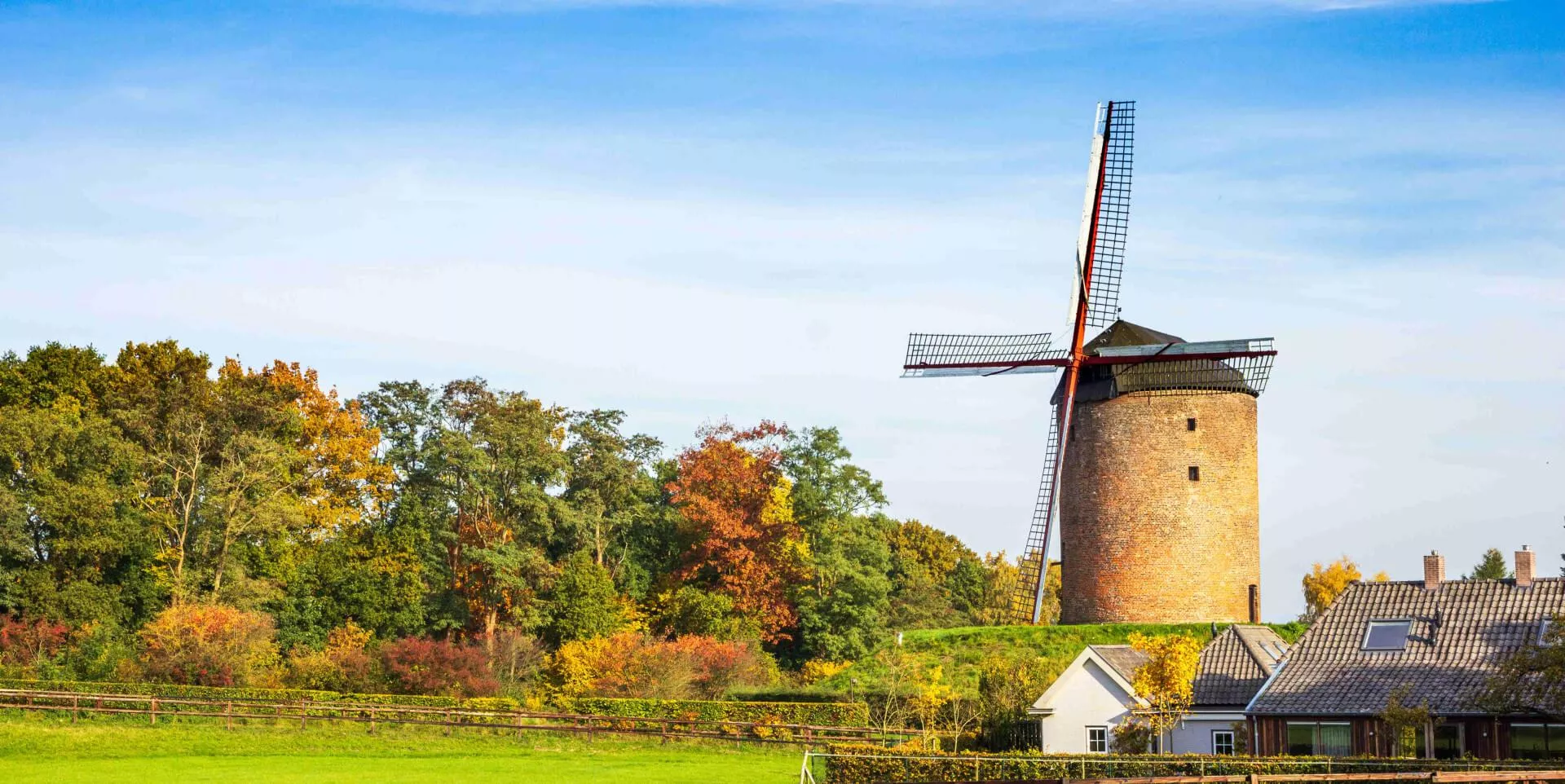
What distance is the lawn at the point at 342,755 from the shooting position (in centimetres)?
3372

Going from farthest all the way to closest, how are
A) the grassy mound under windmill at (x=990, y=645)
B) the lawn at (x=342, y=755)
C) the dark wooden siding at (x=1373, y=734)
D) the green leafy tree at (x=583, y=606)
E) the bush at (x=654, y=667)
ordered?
the green leafy tree at (x=583, y=606)
the bush at (x=654, y=667)
the grassy mound under windmill at (x=990, y=645)
the lawn at (x=342, y=755)
the dark wooden siding at (x=1373, y=734)

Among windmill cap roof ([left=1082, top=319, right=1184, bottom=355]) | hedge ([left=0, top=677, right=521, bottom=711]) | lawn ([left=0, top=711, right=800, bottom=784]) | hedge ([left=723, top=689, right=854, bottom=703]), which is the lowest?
lawn ([left=0, top=711, right=800, bottom=784])

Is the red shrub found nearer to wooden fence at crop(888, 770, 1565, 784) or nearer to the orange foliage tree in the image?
the orange foliage tree

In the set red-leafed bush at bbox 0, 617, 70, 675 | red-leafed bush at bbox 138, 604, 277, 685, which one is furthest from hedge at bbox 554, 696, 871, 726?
red-leafed bush at bbox 0, 617, 70, 675

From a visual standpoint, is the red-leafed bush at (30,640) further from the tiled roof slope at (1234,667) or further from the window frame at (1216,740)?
the window frame at (1216,740)

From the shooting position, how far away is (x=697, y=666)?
166 ft

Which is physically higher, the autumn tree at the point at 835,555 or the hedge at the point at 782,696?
the autumn tree at the point at 835,555

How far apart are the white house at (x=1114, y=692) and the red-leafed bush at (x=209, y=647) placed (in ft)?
78.1

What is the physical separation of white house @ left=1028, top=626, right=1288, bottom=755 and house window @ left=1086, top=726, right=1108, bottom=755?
0.02 m

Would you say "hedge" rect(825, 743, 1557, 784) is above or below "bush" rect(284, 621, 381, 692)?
below

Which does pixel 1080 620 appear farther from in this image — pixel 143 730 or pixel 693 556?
pixel 143 730

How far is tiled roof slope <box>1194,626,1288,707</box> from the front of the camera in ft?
116

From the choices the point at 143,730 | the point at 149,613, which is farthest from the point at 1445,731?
the point at 149,613

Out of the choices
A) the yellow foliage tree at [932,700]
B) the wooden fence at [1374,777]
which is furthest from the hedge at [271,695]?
the wooden fence at [1374,777]
